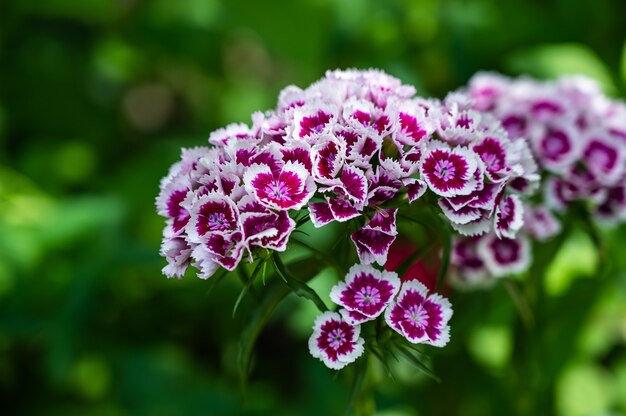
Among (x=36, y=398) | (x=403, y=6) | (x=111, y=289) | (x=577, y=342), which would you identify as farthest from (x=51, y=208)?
(x=577, y=342)

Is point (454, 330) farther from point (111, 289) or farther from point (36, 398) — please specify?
point (36, 398)

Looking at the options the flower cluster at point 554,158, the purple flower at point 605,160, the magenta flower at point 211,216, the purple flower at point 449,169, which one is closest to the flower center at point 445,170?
the purple flower at point 449,169

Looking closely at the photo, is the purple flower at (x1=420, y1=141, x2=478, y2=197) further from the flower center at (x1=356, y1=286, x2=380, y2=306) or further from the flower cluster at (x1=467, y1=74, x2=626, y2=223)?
the flower cluster at (x1=467, y1=74, x2=626, y2=223)

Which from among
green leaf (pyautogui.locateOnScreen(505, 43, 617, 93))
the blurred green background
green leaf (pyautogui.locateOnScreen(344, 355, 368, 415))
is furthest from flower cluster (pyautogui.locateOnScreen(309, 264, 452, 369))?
green leaf (pyautogui.locateOnScreen(505, 43, 617, 93))

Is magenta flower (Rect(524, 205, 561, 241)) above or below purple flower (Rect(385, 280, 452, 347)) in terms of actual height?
above

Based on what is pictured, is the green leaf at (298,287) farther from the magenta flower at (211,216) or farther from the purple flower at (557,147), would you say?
the purple flower at (557,147)
